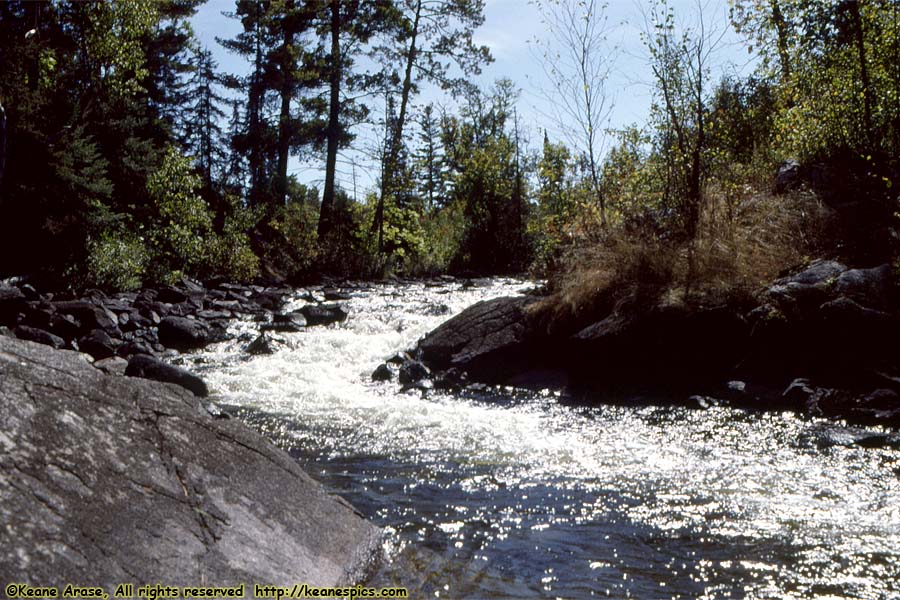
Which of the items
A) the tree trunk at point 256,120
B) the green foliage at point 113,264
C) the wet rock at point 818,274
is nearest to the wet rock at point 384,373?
the wet rock at point 818,274

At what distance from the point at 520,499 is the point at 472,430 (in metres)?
2.22

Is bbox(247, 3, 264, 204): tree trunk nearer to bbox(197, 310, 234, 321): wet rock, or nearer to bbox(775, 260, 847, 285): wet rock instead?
bbox(197, 310, 234, 321): wet rock

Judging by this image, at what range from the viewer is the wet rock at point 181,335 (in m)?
13.0

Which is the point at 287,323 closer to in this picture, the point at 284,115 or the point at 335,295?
the point at 335,295

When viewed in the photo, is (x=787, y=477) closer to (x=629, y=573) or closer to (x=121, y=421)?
(x=629, y=573)

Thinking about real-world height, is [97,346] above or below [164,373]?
above

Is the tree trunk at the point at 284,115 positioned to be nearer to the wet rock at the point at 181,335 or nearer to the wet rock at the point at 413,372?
the wet rock at the point at 181,335

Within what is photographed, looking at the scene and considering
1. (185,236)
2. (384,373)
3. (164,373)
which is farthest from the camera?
(185,236)

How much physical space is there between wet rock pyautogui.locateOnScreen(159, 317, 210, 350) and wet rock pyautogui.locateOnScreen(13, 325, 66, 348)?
6.62 ft

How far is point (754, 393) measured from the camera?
332 inches

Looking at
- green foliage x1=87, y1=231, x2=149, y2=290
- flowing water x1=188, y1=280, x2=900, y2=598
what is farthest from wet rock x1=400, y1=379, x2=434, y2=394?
green foliage x1=87, y1=231, x2=149, y2=290

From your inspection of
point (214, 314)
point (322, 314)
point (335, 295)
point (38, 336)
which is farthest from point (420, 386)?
point (335, 295)

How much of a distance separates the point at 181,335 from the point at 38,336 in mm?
2530

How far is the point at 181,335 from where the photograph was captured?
13.1 m
